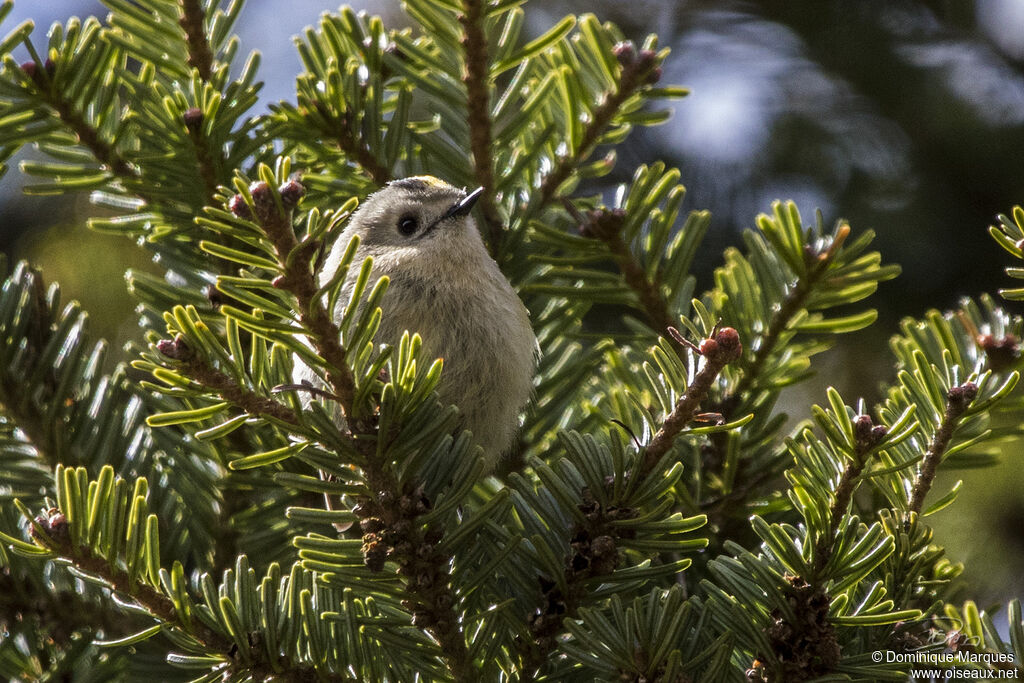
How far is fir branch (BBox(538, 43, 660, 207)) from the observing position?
158 cm

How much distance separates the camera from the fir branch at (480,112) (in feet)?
5.20

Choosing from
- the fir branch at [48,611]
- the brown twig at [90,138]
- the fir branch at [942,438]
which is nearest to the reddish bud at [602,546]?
the fir branch at [942,438]

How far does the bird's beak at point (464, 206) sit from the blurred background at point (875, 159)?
28.9 inches

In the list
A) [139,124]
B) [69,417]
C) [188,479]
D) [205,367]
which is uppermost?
[139,124]

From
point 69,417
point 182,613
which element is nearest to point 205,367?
point 182,613

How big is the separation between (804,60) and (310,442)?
6.38 feet

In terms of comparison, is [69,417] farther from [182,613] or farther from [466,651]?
[466,651]

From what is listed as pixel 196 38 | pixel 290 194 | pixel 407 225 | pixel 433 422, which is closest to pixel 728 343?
pixel 433 422

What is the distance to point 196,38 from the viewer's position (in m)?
1.67

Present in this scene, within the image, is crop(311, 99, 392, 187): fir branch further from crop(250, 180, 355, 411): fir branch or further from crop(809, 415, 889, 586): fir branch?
crop(809, 415, 889, 586): fir branch

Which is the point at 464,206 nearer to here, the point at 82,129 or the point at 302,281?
the point at 82,129

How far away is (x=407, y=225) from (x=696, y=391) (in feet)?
4.34

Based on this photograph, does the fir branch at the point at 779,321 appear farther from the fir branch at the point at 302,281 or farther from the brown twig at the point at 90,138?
the brown twig at the point at 90,138

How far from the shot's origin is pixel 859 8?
245cm
